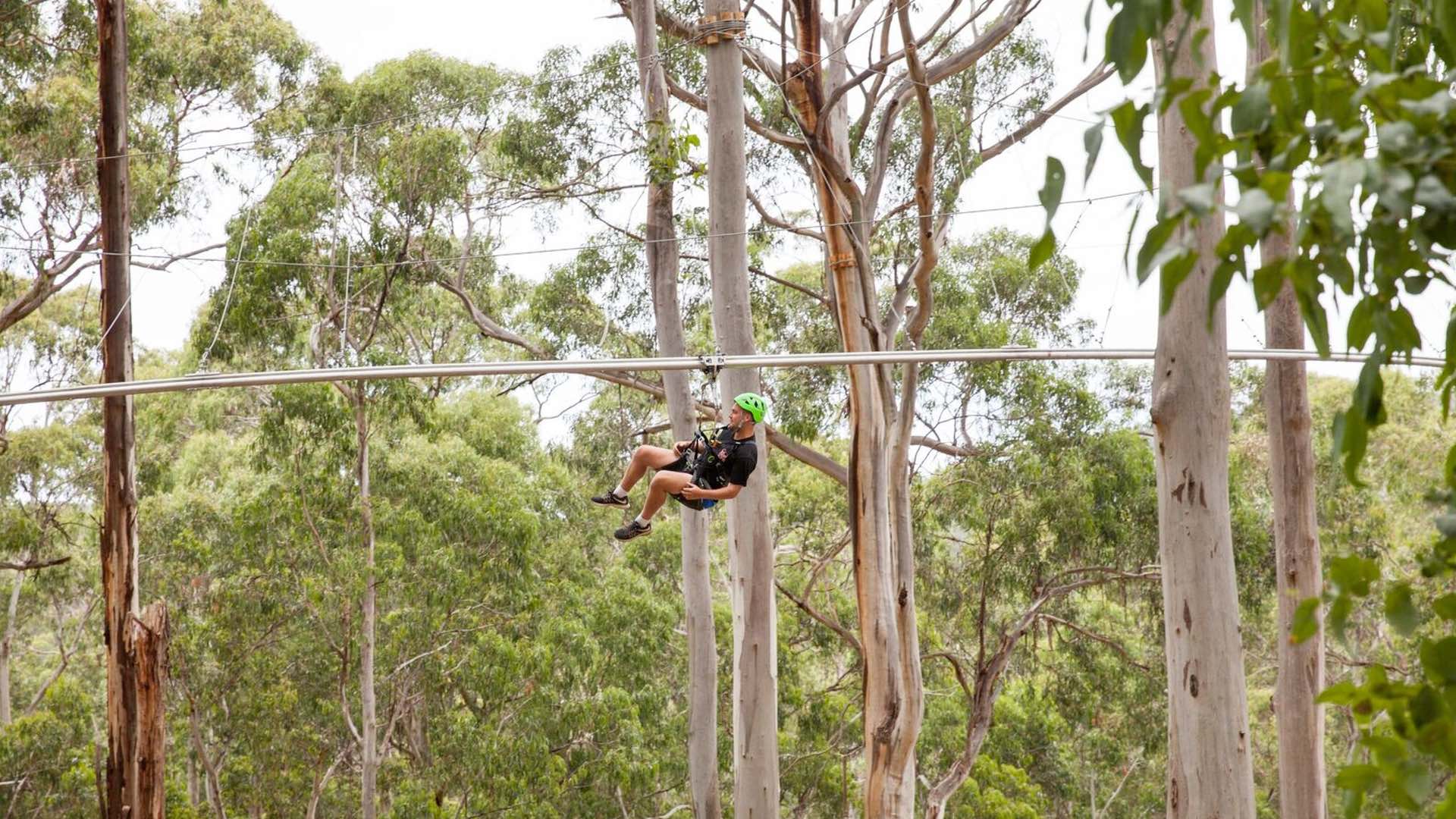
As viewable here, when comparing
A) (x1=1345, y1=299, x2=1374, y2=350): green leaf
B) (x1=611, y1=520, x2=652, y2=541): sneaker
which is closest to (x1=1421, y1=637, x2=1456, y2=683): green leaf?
(x1=1345, y1=299, x2=1374, y2=350): green leaf

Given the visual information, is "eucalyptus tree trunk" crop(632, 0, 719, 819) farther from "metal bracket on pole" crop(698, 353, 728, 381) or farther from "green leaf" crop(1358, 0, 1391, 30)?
"green leaf" crop(1358, 0, 1391, 30)

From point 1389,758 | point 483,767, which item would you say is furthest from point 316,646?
point 1389,758

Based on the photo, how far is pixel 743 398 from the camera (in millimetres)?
6031

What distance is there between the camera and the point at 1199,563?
477 cm

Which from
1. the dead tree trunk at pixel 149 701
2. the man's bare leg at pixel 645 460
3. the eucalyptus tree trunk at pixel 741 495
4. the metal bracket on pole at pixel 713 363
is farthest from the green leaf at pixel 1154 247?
the dead tree trunk at pixel 149 701

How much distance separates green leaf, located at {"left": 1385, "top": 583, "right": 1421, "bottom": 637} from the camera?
4.12ft

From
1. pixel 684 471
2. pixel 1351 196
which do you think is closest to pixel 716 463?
pixel 684 471

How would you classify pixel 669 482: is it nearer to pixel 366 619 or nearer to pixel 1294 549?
pixel 1294 549

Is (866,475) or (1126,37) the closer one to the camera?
(1126,37)

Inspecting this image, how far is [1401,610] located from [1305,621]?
0.10 meters

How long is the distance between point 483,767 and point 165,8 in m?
8.32

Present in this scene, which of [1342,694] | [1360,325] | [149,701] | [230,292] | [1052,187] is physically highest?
[230,292]

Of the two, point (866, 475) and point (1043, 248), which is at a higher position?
point (1043, 248)

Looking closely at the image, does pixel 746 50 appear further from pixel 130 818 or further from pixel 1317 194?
pixel 1317 194
